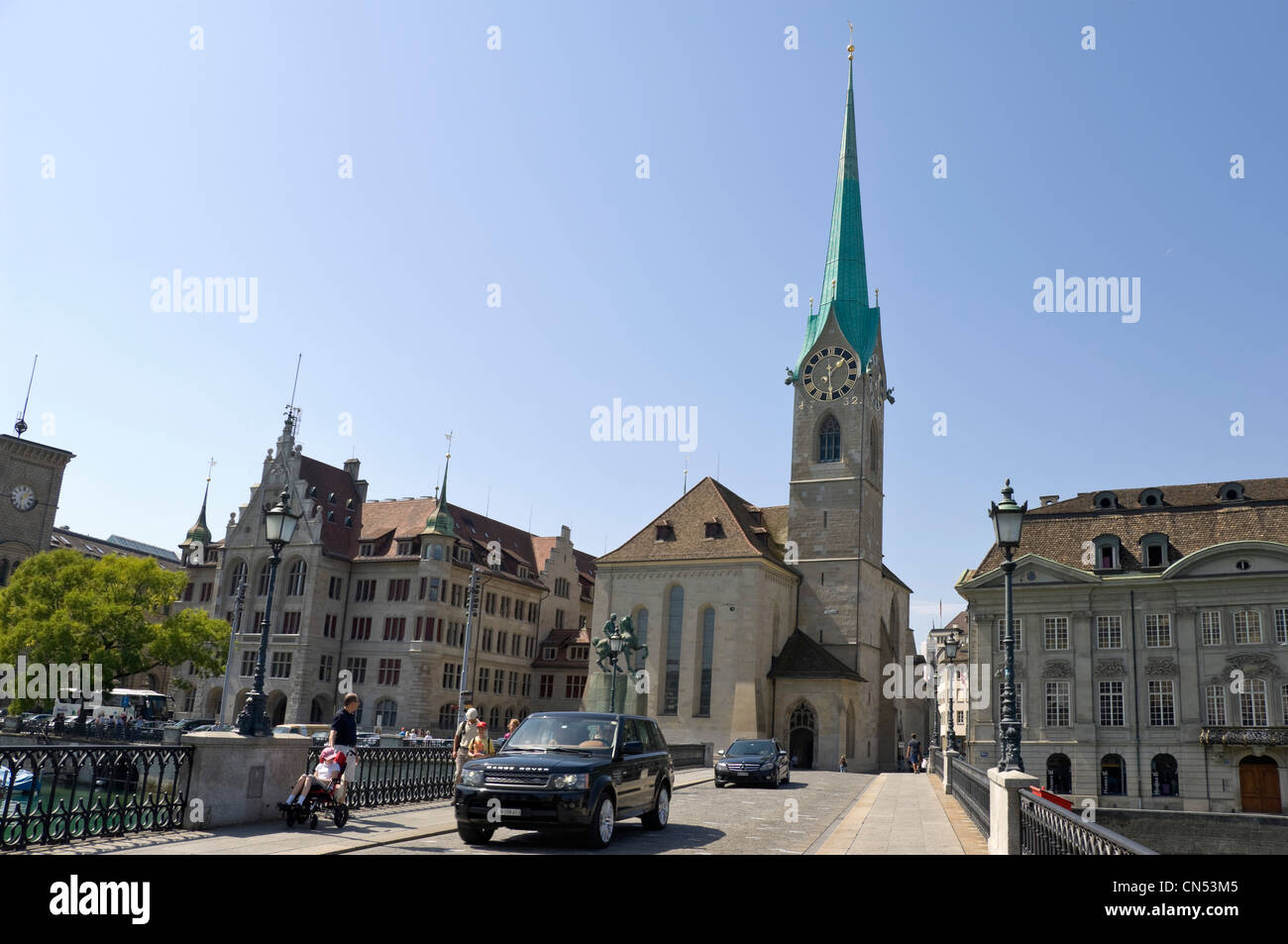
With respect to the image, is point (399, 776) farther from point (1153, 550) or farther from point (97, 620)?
point (1153, 550)

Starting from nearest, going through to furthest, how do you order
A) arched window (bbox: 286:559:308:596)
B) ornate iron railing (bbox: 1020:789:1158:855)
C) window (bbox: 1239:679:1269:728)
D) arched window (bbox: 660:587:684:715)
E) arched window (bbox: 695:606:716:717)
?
ornate iron railing (bbox: 1020:789:1158:855) < window (bbox: 1239:679:1269:728) < arched window (bbox: 695:606:716:717) < arched window (bbox: 660:587:684:715) < arched window (bbox: 286:559:308:596)

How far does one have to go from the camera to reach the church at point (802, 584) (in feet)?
175

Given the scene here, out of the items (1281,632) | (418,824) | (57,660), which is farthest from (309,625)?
(1281,632)

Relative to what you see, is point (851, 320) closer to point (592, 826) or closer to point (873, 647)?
point (873, 647)

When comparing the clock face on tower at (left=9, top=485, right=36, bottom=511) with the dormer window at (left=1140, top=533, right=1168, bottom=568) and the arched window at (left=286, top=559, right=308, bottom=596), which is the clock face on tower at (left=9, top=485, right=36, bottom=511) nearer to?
the arched window at (left=286, top=559, right=308, bottom=596)

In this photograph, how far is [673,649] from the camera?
5531 cm

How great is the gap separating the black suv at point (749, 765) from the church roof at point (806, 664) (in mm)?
24721

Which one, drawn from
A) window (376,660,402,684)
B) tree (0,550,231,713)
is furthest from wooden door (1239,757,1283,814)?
tree (0,550,231,713)

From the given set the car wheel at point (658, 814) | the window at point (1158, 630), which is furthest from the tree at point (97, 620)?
the window at point (1158, 630)

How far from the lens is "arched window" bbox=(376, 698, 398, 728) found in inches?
2306

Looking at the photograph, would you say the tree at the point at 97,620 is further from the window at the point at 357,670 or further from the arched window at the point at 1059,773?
the arched window at the point at 1059,773

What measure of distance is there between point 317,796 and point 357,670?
166 feet

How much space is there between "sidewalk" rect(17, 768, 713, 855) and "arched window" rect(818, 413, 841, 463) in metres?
47.3
